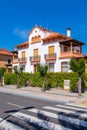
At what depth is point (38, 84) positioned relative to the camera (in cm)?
3231

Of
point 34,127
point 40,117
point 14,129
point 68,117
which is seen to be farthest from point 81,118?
point 14,129

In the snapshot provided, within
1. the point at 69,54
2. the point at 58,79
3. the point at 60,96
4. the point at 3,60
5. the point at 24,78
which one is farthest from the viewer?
the point at 3,60

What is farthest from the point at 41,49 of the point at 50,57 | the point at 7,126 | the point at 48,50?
the point at 7,126

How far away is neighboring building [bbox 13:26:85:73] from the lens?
34316 millimetres

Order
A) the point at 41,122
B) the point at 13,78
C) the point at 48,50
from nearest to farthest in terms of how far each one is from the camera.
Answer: the point at 41,122 < the point at 48,50 < the point at 13,78

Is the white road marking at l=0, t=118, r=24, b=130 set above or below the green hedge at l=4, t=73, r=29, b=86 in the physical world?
below

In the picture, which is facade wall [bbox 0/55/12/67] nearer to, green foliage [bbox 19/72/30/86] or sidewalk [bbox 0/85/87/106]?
green foliage [bbox 19/72/30/86]

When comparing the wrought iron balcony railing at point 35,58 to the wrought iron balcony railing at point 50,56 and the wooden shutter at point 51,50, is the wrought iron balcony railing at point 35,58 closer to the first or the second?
the wrought iron balcony railing at point 50,56

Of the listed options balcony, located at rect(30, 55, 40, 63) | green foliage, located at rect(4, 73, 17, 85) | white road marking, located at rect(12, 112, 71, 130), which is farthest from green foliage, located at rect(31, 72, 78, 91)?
white road marking, located at rect(12, 112, 71, 130)

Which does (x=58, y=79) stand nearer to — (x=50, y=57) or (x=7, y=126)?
(x=50, y=57)

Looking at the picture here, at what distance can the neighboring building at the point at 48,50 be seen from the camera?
3432 centimetres

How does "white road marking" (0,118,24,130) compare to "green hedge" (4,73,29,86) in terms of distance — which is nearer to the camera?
"white road marking" (0,118,24,130)

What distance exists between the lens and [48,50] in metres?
37.3

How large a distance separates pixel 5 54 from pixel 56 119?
159 ft
